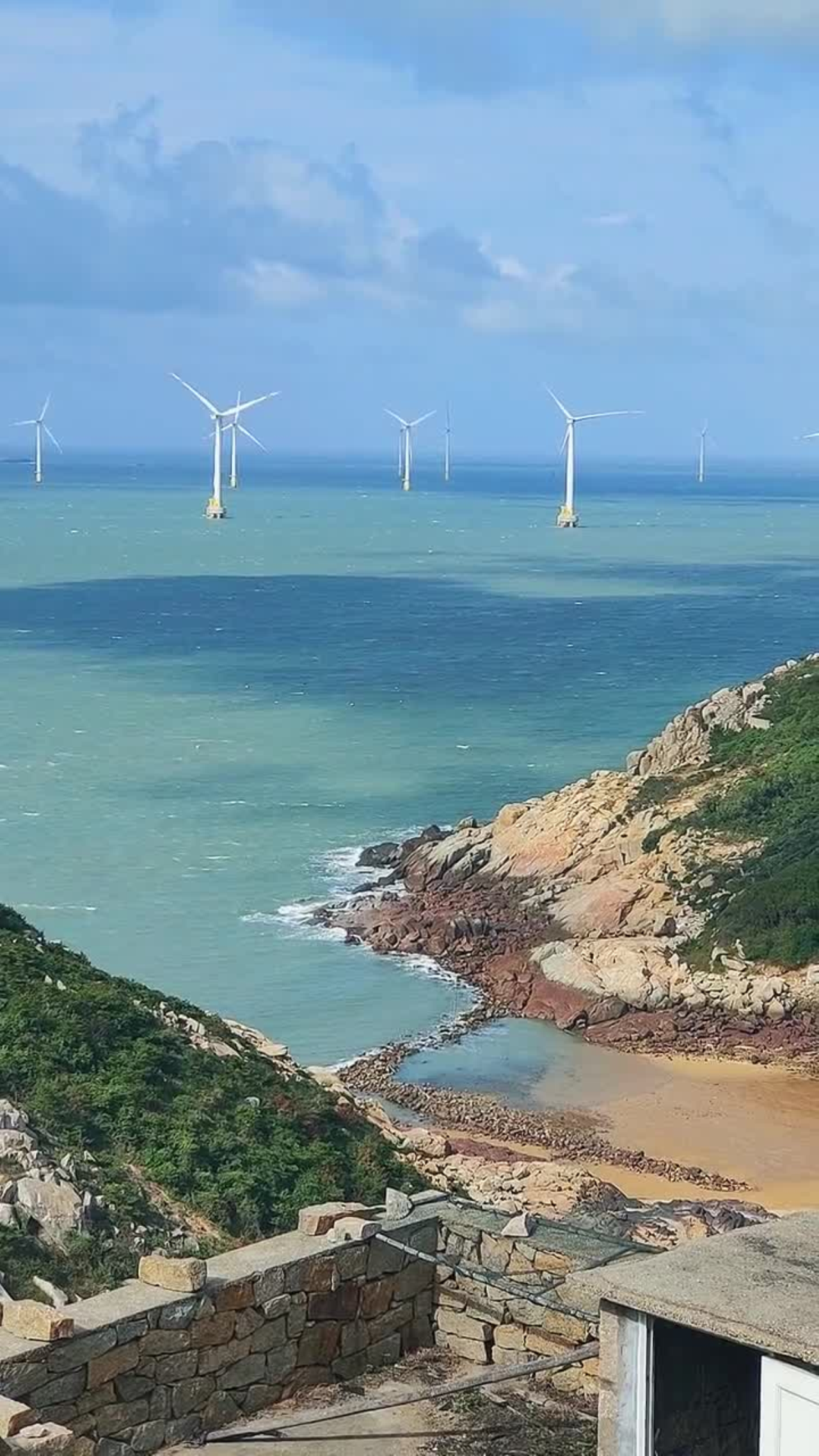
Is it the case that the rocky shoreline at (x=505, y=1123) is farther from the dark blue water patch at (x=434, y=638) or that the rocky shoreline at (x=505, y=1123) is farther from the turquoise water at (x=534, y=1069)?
the dark blue water patch at (x=434, y=638)

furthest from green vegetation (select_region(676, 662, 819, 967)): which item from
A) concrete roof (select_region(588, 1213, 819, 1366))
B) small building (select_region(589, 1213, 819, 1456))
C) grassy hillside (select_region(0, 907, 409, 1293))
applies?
small building (select_region(589, 1213, 819, 1456))

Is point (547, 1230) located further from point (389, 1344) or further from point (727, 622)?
point (727, 622)

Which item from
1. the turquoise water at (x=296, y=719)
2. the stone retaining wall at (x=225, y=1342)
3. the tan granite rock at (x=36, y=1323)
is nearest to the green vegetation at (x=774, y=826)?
the turquoise water at (x=296, y=719)

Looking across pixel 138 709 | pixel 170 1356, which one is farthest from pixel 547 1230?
pixel 138 709

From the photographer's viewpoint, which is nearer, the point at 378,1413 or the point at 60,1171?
the point at 378,1413

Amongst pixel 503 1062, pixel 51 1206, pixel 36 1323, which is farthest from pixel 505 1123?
pixel 36 1323

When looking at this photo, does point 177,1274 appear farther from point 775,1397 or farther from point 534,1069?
point 534,1069
